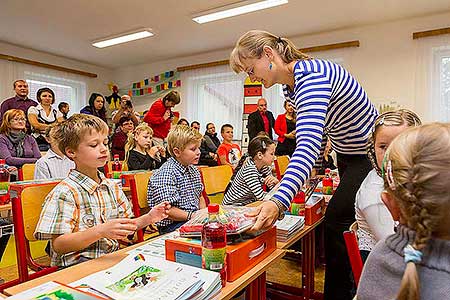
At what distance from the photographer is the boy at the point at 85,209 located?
118 cm

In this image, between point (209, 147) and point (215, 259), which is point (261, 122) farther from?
point (215, 259)

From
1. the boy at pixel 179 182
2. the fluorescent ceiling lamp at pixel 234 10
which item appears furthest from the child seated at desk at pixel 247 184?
the fluorescent ceiling lamp at pixel 234 10

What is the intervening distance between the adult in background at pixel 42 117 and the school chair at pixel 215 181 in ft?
9.70

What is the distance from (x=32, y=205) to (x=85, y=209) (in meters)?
0.25

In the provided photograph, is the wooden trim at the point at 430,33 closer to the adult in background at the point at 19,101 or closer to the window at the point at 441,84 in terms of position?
the window at the point at 441,84

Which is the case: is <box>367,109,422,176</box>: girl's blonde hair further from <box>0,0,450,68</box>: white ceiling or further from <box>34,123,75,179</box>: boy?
<box>0,0,450,68</box>: white ceiling

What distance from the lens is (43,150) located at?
4.80 meters

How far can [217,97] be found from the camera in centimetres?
679

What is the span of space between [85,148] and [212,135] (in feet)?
15.9

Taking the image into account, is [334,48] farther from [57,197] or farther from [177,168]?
[57,197]

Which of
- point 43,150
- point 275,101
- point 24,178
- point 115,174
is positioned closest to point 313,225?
point 115,174

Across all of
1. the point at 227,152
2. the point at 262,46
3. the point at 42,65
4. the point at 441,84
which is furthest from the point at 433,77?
the point at 42,65

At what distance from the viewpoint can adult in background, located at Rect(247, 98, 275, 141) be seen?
545cm

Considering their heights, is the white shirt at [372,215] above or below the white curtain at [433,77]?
below
